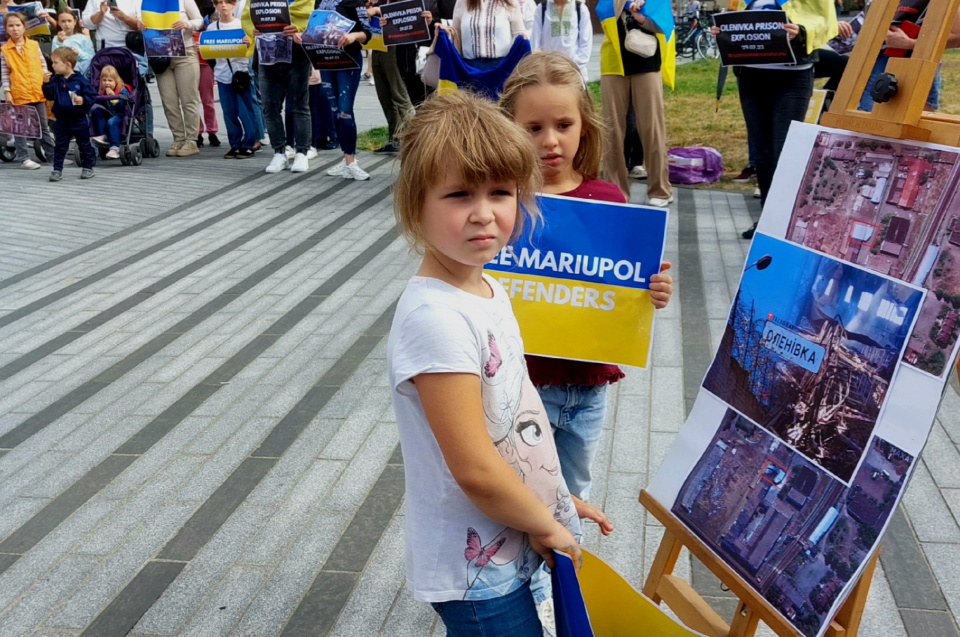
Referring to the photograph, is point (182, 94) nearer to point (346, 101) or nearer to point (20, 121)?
point (20, 121)

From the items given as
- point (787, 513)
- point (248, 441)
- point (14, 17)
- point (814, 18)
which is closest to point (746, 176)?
point (814, 18)

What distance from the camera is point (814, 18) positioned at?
19.2ft

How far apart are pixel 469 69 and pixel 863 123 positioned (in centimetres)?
595

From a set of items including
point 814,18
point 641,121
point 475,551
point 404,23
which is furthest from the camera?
point 404,23

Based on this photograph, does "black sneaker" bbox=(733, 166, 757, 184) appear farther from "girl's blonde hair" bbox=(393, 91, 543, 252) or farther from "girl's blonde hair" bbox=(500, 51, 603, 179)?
"girl's blonde hair" bbox=(393, 91, 543, 252)

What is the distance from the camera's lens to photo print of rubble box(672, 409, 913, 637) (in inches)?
65.5

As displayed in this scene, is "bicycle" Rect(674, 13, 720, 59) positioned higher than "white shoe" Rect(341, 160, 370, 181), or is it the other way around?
"white shoe" Rect(341, 160, 370, 181)

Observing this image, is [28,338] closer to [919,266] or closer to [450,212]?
[450,212]

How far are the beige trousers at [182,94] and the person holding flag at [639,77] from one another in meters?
5.46

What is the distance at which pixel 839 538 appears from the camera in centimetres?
171

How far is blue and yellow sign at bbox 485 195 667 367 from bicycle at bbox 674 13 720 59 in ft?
71.6

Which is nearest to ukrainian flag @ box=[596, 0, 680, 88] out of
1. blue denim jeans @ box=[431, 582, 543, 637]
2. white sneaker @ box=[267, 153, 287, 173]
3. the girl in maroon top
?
white sneaker @ box=[267, 153, 287, 173]

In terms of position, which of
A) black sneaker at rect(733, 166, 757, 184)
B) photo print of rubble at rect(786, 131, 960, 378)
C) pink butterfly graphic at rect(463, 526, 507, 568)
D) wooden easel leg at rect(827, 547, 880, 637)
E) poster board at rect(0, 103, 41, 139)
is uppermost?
photo print of rubble at rect(786, 131, 960, 378)

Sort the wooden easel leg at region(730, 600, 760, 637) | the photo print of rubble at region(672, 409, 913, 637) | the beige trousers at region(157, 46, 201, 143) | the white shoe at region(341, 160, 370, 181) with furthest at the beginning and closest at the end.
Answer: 1. the beige trousers at region(157, 46, 201, 143)
2. the white shoe at region(341, 160, 370, 181)
3. the wooden easel leg at region(730, 600, 760, 637)
4. the photo print of rubble at region(672, 409, 913, 637)
